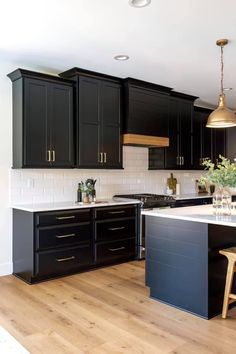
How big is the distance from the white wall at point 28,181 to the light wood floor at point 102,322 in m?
0.81

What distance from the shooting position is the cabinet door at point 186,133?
5914mm

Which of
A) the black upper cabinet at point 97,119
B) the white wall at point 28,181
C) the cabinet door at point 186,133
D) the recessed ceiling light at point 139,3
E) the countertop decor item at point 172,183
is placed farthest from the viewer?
the countertop decor item at point 172,183

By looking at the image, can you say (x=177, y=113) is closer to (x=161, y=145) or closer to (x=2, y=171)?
(x=161, y=145)

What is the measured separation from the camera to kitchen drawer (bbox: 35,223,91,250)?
3.88 meters

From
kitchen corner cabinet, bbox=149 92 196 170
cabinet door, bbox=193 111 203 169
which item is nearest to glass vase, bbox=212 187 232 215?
kitchen corner cabinet, bbox=149 92 196 170

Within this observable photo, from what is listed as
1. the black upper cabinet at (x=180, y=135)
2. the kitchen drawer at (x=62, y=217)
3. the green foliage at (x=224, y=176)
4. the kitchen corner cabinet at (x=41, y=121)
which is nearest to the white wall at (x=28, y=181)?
the kitchen corner cabinet at (x=41, y=121)

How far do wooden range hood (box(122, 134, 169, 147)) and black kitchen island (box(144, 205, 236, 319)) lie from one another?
1.84 m

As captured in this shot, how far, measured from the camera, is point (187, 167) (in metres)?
6.14

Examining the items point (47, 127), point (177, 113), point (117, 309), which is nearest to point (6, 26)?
point (47, 127)

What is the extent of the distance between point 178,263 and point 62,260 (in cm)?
155

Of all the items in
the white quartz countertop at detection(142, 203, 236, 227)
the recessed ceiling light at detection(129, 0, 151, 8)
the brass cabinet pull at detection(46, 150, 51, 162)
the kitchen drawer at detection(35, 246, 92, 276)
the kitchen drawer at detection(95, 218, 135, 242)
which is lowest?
the kitchen drawer at detection(35, 246, 92, 276)

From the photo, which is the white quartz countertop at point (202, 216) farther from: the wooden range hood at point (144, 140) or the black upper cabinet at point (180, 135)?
the black upper cabinet at point (180, 135)

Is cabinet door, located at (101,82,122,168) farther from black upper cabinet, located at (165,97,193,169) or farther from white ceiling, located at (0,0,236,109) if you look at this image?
black upper cabinet, located at (165,97,193,169)

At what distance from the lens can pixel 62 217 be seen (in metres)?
4.04
